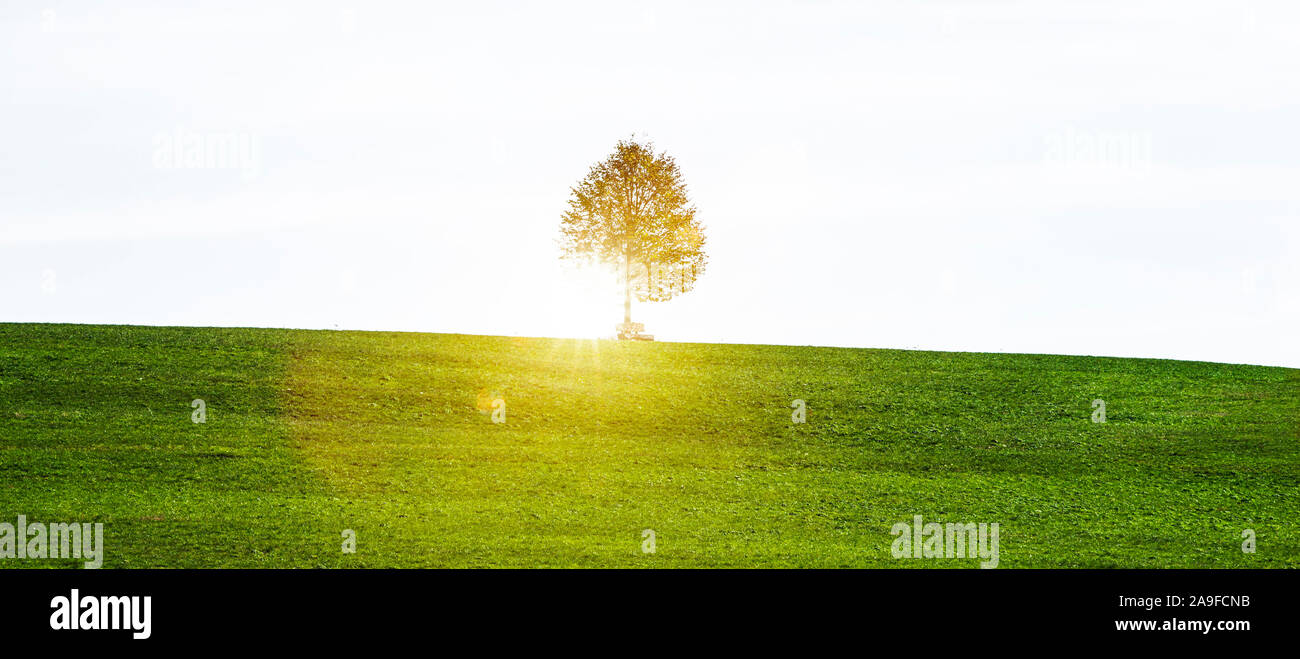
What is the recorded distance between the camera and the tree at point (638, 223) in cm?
6425

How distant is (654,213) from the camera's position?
64625 mm

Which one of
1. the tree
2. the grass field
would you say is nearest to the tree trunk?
the tree

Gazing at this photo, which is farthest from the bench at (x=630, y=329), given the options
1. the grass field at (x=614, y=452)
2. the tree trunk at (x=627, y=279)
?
the grass field at (x=614, y=452)

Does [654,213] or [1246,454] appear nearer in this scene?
[1246,454]

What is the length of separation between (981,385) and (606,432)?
15847 mm

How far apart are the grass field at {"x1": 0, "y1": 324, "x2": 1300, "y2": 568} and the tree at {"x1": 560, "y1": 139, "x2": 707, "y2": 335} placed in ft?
55.0

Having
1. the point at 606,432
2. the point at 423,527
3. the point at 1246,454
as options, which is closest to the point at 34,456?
the point at 423,527

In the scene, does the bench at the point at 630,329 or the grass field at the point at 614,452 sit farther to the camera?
the bench at the point at 630,329

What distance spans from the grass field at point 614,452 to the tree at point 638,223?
16.8 meters

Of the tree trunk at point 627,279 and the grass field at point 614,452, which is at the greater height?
the tree trunk at point 627,279

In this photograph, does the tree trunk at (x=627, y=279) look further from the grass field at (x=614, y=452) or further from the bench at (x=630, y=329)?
the grass field at (x=614, y=452)

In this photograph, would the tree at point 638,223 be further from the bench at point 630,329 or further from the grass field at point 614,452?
the grass field at point 614,452
